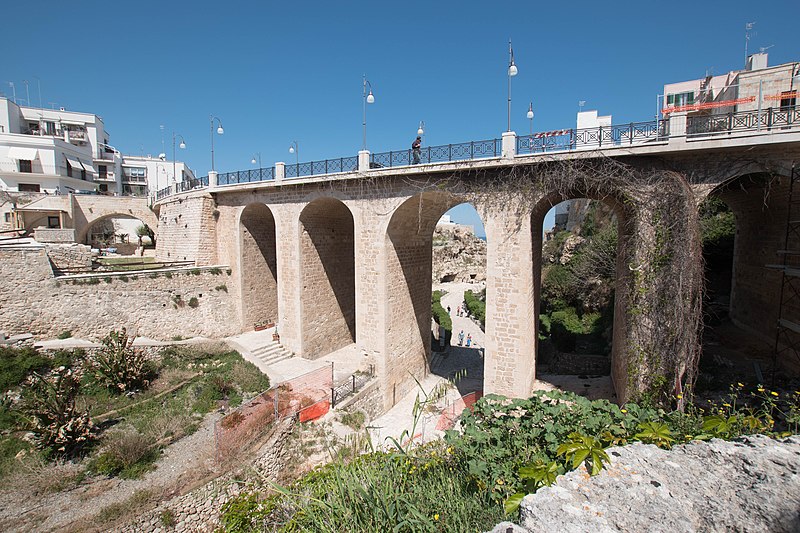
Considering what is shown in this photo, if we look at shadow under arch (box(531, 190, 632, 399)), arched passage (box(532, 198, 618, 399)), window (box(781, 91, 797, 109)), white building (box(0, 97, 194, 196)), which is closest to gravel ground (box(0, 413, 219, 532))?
shadow under arch (box(531, 190, 632, 399))

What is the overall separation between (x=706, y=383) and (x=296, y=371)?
11813mm

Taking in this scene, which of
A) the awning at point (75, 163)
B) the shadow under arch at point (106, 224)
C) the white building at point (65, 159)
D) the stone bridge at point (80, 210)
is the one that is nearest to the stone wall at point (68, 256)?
the stone bridge at point (80, 210)

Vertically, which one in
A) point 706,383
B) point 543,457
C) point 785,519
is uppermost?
point 785,519

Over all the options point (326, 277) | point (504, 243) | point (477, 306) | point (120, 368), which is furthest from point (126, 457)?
point (477, 306)

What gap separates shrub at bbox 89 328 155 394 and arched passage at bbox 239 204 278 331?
4883 millimetres

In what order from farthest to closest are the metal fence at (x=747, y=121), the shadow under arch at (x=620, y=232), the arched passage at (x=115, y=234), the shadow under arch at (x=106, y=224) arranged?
the arched passage at (x=115, y=234) < the shadow under arch at (x=106, y=224) < the shadow under arch at (x=620, y=232) < the metal fence at (x=747, y=121)

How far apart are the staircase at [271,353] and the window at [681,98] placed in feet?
102

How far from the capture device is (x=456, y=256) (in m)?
37.1

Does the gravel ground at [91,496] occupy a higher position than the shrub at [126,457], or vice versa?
the shrub at [126,457]

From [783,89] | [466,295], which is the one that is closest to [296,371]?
[466,295]

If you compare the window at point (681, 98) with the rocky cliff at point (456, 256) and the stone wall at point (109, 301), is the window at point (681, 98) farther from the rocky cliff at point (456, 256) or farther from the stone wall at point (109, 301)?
the stone wall at point (109, 301)

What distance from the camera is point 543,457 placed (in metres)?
3.43

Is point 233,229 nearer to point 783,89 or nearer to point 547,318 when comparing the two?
point 547,318

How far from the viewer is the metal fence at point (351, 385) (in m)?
10.7
